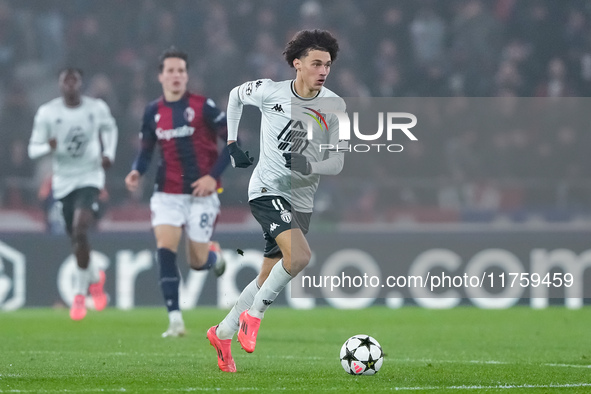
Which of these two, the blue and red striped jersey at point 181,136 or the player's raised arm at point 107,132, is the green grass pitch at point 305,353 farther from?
the player's raised arm at point 107,132

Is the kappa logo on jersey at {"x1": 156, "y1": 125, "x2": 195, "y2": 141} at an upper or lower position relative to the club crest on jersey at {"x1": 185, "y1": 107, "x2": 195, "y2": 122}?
lower

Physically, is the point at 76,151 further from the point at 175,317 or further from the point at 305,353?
the point at 305,353

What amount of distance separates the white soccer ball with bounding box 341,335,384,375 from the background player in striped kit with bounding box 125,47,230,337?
3.30 metres

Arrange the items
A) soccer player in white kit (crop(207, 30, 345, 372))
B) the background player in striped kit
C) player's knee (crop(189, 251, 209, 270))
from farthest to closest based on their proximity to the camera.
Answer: player's knee (crop(189, 251, 209, 270)) → the background player in striped kit → soccer player in white kit (crop(207, 30, 345, 372))

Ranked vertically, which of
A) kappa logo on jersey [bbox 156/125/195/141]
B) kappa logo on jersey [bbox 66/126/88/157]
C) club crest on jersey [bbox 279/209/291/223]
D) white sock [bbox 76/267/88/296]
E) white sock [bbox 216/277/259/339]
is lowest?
white sock [bbox 216/277/259/339]

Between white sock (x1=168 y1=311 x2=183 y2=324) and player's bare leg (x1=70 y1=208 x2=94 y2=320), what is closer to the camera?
white sock (x1=168 y1=311 x2=183 y2=324)

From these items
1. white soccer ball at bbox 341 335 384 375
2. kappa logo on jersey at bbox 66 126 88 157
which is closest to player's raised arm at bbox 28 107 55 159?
kappa logo on jersey at bbox 66 126 88 157

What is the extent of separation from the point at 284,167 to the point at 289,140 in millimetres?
187

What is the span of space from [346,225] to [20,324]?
4645 mm

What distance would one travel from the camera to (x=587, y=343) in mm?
8555

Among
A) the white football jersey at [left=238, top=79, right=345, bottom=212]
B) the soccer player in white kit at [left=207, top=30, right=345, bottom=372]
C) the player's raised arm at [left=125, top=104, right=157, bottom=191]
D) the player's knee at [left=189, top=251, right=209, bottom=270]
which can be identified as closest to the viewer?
the soccer player in white kit at [left=207, top=30, right=345, bottom=372]

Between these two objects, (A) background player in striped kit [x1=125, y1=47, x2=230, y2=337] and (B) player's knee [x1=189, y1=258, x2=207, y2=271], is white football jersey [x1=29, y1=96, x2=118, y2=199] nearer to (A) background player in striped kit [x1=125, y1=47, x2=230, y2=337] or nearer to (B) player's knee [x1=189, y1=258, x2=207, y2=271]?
(A) background player in striped kit [x1=125, y1=47, x2=230, y2=337]

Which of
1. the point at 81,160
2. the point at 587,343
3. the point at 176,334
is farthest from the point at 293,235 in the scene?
the point at 81,160

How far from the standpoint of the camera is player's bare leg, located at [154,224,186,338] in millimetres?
8766
